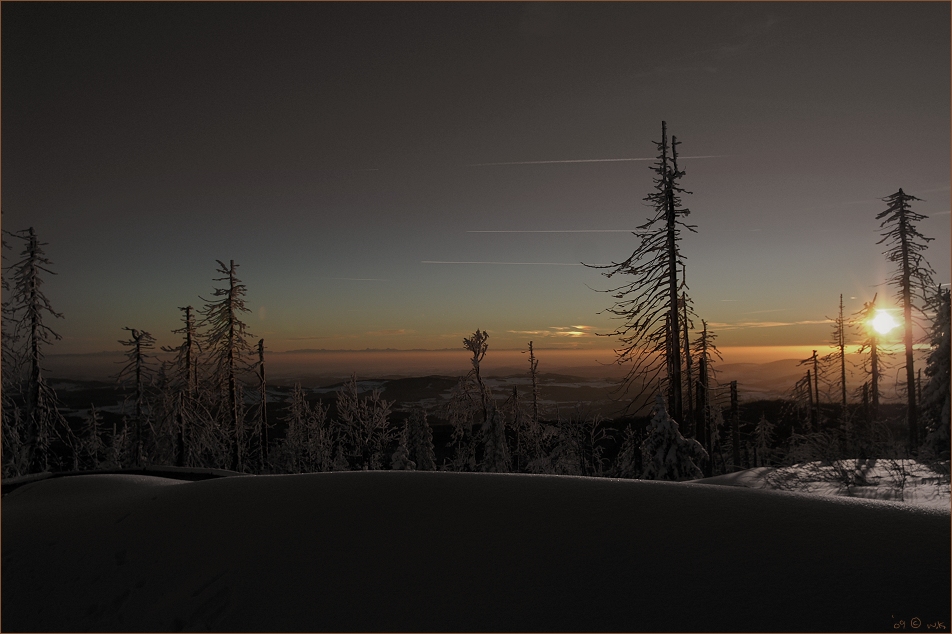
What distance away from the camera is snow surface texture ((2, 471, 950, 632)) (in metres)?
3.80

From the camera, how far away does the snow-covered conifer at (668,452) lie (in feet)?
55.4

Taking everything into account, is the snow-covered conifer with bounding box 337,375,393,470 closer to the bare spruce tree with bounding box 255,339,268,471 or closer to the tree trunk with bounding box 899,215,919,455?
the bare spruce tree with bounding box 255,339,268,471

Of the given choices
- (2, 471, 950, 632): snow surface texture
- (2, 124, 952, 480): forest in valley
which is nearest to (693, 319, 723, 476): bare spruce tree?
(2, 124, 952, 480): forest in valley

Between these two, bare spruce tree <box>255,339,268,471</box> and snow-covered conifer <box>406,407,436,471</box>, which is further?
snow-covered conifer <box>406,407,436,471</box>

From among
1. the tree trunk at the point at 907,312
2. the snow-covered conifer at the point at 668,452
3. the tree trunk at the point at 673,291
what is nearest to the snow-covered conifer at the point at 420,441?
the snow-covered conifer at the point at 668,452

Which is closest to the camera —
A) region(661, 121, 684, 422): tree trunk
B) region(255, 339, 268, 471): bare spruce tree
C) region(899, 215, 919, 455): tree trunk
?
region(661, 121, 684, 422): tree trunk

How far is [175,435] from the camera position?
1201 inches

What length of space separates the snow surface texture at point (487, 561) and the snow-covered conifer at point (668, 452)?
11542 mm

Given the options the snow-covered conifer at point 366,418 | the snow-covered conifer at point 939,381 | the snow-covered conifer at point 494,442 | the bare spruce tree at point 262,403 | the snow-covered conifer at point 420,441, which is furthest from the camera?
the snow-covered conifer at point 420,441

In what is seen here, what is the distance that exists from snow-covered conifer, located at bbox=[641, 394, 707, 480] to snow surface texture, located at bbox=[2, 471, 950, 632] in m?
11.5

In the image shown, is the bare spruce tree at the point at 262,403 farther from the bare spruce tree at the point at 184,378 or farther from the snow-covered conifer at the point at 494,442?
the snow-covered conifer at the point at 494,442

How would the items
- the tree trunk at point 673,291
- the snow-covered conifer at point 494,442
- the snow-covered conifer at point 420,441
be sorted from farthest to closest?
the snow-covered conifer at point 420,441 < the snow-covered conifer at point 494,442 < the tree trunk at point 673,291

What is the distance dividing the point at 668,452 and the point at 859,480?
6.96 metres

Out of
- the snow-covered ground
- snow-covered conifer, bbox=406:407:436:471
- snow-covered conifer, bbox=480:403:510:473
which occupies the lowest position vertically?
snow-covered conifer, bbox=406:407:436:471
